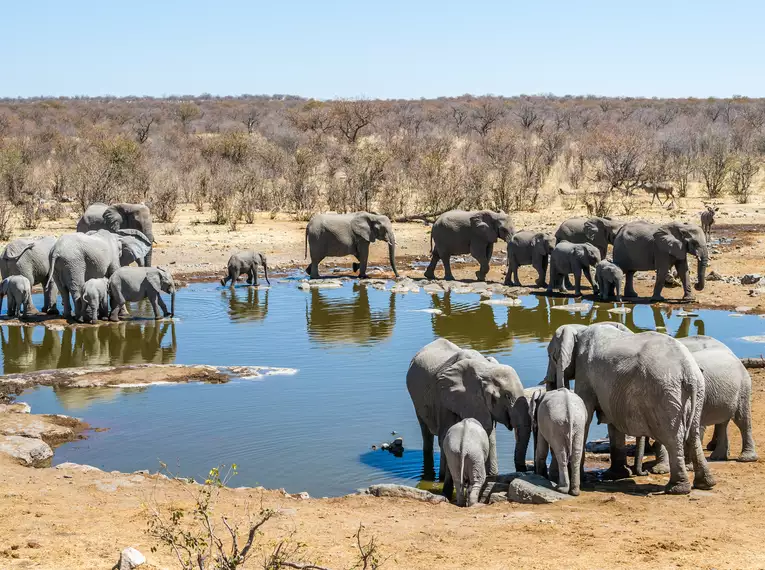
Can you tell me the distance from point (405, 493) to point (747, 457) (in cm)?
351

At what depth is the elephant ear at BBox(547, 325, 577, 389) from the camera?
9.98 metres

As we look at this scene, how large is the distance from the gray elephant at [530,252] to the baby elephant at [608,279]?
1.48 m

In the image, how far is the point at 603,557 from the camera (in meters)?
7.17

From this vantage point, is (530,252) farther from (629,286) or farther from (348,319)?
(348,319)

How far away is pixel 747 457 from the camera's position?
1002 centimetres

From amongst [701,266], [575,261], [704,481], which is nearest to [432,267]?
[575,261]

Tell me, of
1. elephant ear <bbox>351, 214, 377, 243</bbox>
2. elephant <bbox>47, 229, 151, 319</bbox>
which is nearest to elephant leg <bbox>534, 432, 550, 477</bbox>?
elephant <bbox>47, 229, 151, 319</bbox>

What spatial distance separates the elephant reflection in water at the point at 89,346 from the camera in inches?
620

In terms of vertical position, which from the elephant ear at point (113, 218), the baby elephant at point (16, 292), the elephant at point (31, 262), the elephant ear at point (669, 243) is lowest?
the baby elephant at point (16, 292)

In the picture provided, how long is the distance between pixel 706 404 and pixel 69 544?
19.4ft

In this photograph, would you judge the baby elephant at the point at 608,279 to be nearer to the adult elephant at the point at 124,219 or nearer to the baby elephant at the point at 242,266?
the baby elephant at the point at 242,266

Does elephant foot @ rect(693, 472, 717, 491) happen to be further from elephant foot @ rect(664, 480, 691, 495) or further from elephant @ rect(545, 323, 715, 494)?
elephant foot @ rect(664, 480, 691, 495)

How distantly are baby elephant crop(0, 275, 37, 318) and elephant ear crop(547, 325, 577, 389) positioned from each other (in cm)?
1178

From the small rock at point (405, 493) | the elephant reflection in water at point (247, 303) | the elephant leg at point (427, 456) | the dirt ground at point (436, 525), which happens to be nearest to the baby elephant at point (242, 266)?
the elephant reflection in water at point (247, 303)
